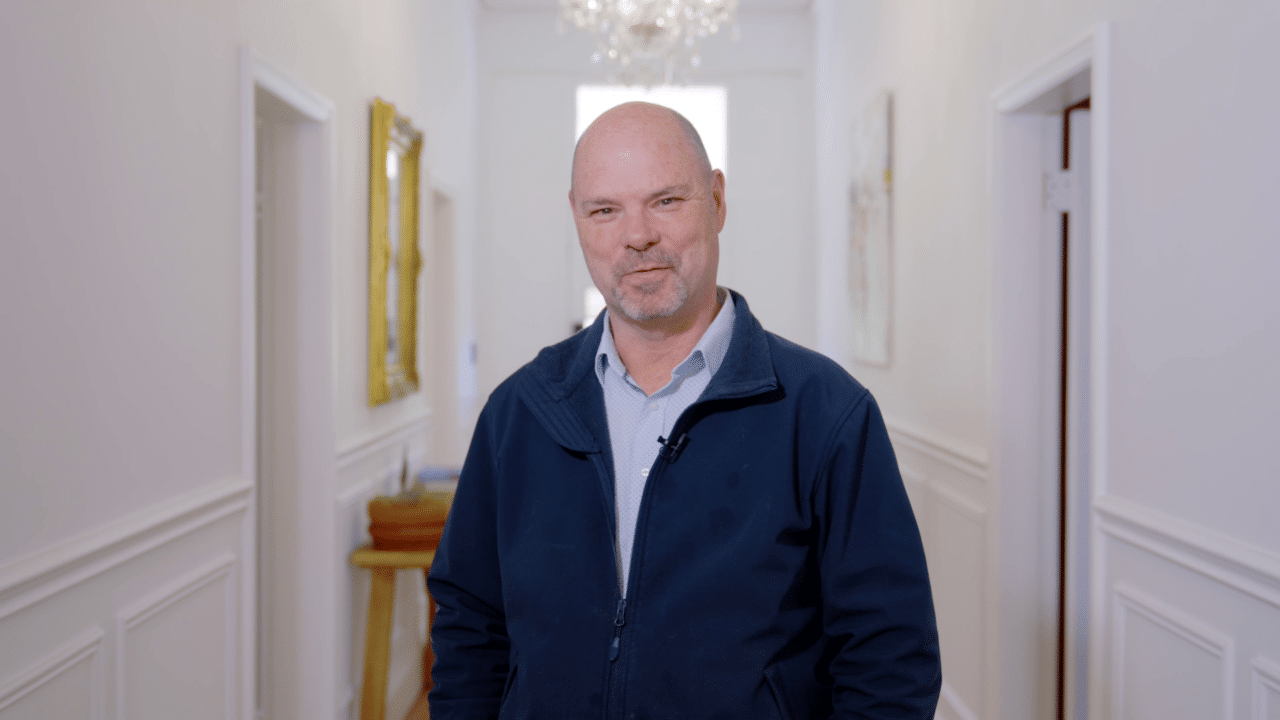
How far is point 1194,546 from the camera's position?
1.62 metres

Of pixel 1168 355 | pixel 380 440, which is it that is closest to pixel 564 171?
pixel 380 440

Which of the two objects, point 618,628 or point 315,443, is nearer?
point 618,628

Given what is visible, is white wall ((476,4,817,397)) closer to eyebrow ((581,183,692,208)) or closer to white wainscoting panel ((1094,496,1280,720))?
white wainscoting panel ((1094,496,1280,720))

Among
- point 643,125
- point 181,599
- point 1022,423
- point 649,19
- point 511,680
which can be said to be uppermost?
point 649,19

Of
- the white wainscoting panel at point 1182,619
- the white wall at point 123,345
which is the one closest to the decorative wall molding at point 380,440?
the white wall at point 123,345

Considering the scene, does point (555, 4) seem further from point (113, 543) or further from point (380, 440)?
point (113, 543)

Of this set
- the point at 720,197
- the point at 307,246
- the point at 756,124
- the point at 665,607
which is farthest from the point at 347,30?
the point at 756,124

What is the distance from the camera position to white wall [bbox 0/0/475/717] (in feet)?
4.76

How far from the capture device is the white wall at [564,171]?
18.9 ft

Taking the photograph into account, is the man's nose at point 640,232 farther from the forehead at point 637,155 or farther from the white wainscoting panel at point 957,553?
the white wainscoting panel at point 957,553

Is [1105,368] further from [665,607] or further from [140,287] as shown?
[140,287]

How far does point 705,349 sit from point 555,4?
5082 mm

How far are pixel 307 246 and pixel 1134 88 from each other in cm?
234

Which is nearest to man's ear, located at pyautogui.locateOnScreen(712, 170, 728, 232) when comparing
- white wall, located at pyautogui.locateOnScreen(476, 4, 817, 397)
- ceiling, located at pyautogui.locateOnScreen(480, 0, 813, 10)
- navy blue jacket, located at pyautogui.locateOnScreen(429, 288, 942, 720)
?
navy blue jacket, located at pyautogui.locateOnScreen(429, 288, 942, 720)
